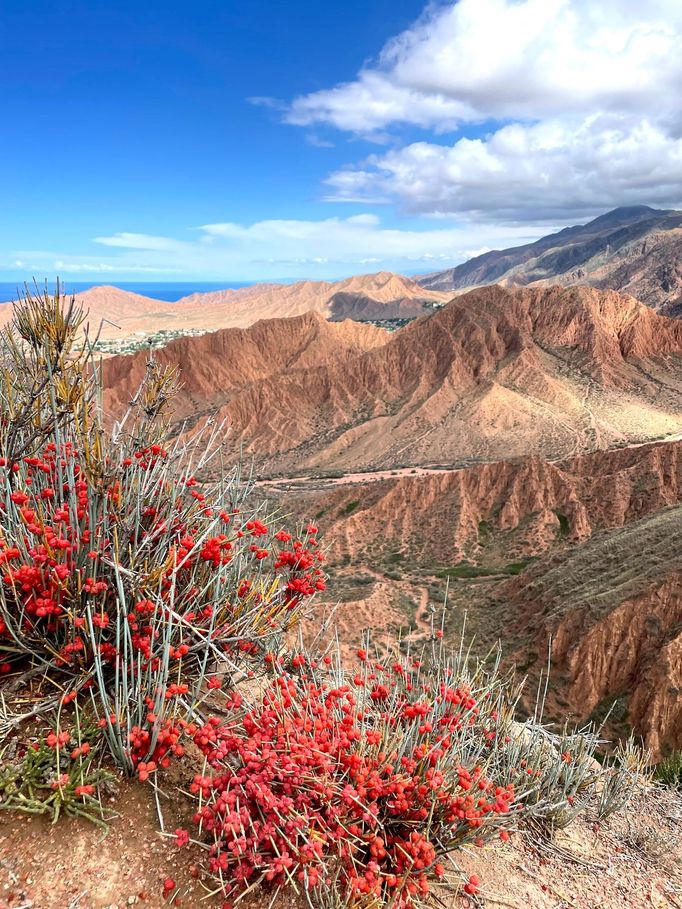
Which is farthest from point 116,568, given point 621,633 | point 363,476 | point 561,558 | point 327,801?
point 363,476

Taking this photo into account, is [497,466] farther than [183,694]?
Yes

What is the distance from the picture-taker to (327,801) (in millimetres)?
3531

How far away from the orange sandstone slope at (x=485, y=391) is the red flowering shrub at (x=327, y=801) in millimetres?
54525

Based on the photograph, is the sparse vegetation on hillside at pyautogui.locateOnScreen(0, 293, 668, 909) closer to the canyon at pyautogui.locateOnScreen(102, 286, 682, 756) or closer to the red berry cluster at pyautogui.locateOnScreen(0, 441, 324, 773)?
the red berry cluster at pyautogui.locateOnScreen(0, 441, 324, 773)

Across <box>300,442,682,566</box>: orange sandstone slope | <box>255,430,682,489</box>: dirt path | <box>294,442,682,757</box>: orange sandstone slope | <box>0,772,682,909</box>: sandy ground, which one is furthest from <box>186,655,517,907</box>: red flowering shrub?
<box>255,430,682,489</box>: dirt path

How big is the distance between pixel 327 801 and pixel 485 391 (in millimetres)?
66797

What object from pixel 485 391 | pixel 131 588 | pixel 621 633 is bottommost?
pixel 621 633

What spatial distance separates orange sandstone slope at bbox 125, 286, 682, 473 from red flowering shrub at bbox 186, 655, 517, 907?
54525 millimetres

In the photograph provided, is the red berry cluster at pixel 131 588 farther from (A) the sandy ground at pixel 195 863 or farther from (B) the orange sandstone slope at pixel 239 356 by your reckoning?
(B) the orange sandstone slope at pixel 239 356

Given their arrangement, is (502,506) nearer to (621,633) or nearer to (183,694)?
(621,633)

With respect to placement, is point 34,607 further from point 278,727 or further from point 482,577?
point 482,577

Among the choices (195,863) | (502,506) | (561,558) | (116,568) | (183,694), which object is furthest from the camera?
(502,506)

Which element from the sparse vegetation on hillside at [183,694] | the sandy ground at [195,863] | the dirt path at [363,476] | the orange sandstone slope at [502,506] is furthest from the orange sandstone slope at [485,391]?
the sparse vegetation on hillside at [183,694]

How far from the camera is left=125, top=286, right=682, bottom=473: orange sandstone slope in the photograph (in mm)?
60062
